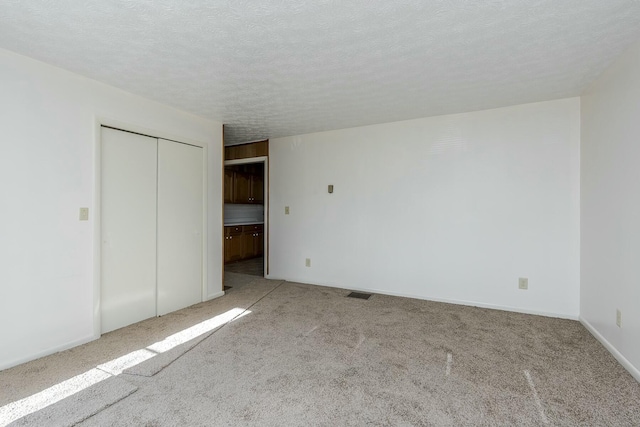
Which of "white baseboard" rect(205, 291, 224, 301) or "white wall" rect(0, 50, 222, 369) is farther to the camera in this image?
"white baseboard" rect(205, 291, 224, 301)

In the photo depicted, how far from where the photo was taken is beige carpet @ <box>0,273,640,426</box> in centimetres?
167

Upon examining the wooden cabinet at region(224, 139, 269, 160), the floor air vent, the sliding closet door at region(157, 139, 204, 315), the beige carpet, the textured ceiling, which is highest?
the textured ceiling

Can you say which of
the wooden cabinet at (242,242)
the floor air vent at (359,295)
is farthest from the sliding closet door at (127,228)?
the wooden cabinet at (242,242)

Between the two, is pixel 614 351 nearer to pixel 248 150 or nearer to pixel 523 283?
pixel 523 283

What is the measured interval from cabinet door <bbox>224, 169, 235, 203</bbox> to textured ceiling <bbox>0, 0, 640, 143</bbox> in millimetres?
3214

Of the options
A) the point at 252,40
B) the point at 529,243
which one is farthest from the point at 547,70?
the point at 252,40

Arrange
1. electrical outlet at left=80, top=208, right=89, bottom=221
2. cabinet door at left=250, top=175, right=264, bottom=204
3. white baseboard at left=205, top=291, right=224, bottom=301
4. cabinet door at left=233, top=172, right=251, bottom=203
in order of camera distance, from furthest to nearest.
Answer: cabinet door at left=250, top=175, right=264, bottom=204
cabinet door at left=233, top=172, right=251, bottom=203
white baseboard at left=205, top=291, right=224, bottom=301
electrical outlet at left=80, top=208, right=89, bottom=221

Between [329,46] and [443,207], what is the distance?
2435 millimetres

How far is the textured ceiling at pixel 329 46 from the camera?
1.69 metres

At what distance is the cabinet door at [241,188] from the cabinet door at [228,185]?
3.8 inches

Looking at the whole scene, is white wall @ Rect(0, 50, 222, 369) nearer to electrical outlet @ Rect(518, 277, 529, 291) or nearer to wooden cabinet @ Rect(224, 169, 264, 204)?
wooden cabinet @ Rect(224, 169, 264, 204)

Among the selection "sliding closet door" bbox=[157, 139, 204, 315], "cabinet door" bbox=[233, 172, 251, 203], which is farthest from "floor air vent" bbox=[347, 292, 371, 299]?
"cabinet door" bbox=[233, 172, 251, 203]

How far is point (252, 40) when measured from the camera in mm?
1991

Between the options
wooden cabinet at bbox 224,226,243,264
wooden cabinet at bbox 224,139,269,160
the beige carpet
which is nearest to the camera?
the beige carpet
